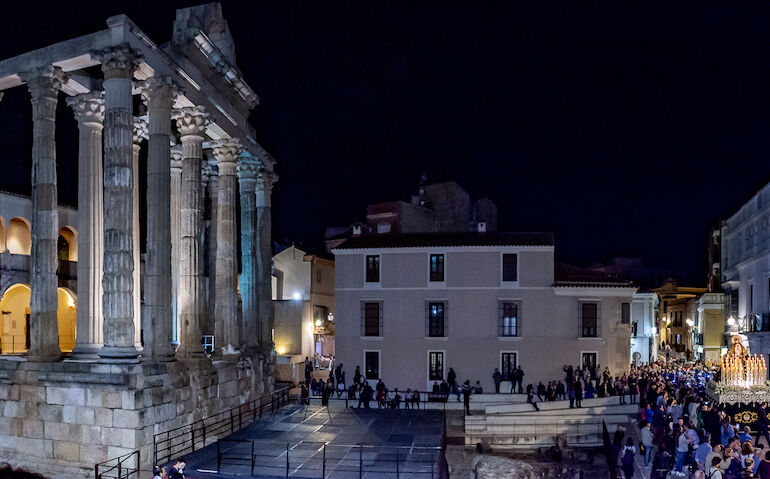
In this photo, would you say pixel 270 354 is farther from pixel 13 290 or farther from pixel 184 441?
pixel 13 290

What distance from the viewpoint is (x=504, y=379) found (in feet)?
108

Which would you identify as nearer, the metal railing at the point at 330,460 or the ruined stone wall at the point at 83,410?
the metal railing at the point at 330,460

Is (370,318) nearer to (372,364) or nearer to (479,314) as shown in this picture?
(372,364)

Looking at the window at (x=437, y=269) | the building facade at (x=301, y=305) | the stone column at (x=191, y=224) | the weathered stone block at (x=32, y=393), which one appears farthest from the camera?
the building facade at (x=301, y=305)

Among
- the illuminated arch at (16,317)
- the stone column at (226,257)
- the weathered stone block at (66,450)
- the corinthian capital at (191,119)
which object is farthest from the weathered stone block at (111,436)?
the illuminated arch at (16,317)

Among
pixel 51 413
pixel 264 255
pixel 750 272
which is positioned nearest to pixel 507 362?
pixel 264 255

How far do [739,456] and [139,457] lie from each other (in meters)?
12.8

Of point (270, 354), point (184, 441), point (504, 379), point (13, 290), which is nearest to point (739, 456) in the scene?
point (184, 441)

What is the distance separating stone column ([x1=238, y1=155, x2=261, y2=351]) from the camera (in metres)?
25.7

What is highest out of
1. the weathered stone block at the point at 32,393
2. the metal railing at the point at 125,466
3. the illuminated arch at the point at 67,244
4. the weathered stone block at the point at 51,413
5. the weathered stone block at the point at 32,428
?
the illuminated arch at the point at 67,244

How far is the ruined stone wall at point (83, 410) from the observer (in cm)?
1565

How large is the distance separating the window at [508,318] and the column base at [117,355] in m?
20.7

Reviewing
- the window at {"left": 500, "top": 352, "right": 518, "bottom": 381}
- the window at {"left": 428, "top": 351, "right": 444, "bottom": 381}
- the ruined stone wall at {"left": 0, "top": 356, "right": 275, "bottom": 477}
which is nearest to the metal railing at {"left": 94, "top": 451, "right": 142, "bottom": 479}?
the ruined stone wall at {"left": 0, "top": 356, "right": 275, "bottom": 477}

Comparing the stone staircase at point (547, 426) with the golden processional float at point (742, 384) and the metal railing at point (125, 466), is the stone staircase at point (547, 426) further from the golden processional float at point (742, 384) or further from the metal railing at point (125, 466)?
the metal railing at point (125, 466)
